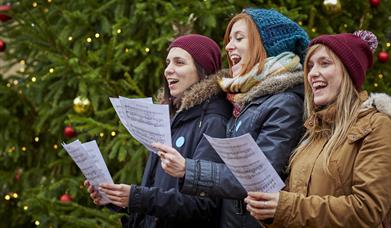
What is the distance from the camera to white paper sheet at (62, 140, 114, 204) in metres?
3.80

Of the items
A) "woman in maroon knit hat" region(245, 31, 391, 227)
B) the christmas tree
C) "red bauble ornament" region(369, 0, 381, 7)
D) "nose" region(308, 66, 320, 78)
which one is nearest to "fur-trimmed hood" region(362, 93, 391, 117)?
"woman in maroon knit hat" region(245, 31, 391, 227)

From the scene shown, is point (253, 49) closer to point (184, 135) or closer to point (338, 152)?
point (184, 135)

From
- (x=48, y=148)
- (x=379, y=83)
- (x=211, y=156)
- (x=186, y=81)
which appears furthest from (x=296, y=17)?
(x=48, y=148)

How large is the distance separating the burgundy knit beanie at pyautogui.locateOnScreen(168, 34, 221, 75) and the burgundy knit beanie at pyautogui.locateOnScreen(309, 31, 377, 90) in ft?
3.04

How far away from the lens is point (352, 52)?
3.20 m

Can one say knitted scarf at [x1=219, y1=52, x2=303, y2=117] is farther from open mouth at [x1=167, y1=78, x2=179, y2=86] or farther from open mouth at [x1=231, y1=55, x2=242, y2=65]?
open mouth at [x1=167, y1=78, x2=179, y2=86]

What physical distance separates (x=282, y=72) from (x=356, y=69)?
0.50 meters

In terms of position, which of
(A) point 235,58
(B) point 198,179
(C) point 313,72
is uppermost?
(A) point 235,58

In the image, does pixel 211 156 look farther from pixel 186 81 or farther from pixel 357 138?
pixel 357 138

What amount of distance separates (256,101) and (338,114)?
54cm

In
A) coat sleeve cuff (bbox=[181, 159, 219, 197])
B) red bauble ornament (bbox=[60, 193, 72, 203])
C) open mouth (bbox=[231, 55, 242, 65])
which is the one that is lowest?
red bauble ornament (bbox=[60, 193, 72, 203])

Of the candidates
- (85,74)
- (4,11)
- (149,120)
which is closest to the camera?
(149,120)

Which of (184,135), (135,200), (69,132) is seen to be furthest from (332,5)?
(135,200)

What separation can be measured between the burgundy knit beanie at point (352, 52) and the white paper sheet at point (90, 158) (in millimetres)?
1244
